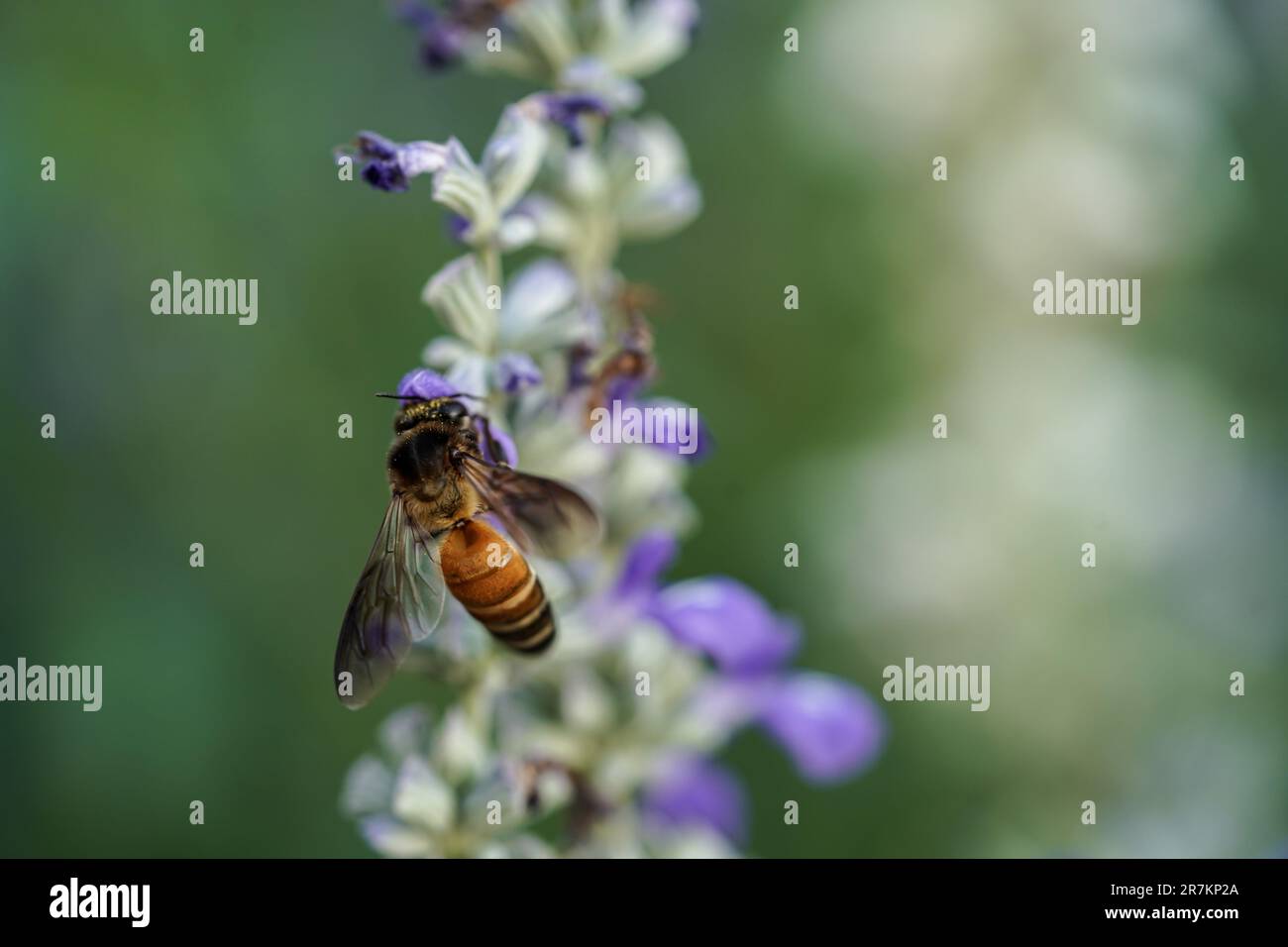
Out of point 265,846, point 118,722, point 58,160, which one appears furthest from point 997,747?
point 58,160

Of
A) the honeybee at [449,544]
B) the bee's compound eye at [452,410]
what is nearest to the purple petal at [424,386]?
the honeybee at [449,544]

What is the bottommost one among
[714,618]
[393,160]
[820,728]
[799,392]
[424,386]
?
[820,728]

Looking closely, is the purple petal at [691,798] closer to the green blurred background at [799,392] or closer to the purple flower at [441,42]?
the green blurred background at [799,392]

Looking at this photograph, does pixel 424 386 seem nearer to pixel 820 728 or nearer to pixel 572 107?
pixel 572 107

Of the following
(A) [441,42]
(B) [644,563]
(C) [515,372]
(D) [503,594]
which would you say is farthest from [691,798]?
(A) [441,42]

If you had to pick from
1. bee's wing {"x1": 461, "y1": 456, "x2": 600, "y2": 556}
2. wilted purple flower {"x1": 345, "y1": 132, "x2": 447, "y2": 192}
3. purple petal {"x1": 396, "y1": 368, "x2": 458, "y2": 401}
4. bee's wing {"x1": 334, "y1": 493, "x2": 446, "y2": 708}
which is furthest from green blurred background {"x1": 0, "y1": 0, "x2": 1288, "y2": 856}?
wilted purple flower {"x1": 345, "y1": 132, "x2": 447, "y2": 192}

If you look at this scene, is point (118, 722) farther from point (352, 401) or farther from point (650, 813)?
point (650, 813)
